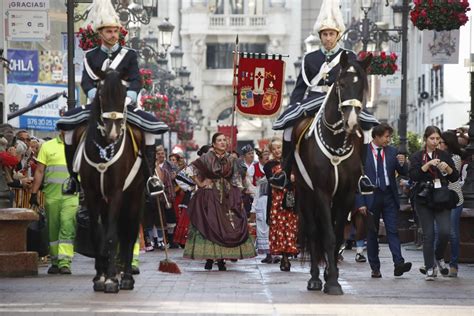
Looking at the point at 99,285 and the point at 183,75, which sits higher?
the point at 183,75

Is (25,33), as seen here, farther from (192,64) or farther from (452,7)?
(192,64)

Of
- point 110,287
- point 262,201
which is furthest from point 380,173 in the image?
point 262,201

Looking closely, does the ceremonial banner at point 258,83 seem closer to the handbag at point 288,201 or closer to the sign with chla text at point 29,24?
the handbag at point 288,201

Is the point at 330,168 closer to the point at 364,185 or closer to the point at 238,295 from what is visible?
the point at 364,185

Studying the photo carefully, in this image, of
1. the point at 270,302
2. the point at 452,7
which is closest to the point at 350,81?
the point at 270,302

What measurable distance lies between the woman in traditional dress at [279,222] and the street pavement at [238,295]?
0.82 metres

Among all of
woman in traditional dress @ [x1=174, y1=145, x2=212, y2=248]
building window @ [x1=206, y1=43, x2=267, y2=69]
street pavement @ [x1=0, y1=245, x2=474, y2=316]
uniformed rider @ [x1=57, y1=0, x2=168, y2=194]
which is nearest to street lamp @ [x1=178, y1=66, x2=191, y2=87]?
woman in traditional dress @ [x1=174, y1=145, x2=212, y2=248]

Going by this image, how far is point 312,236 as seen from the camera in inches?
679

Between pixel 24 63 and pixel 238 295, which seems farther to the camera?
pixel 24 63

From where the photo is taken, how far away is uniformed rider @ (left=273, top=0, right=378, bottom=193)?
17297mm

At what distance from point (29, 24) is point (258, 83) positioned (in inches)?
400

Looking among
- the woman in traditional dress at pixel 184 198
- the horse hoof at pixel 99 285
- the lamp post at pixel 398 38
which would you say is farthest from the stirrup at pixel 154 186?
the lamp post at pixel 398 38

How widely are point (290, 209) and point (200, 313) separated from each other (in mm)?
Answer: 8401

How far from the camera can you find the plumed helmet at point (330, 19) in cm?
1770
